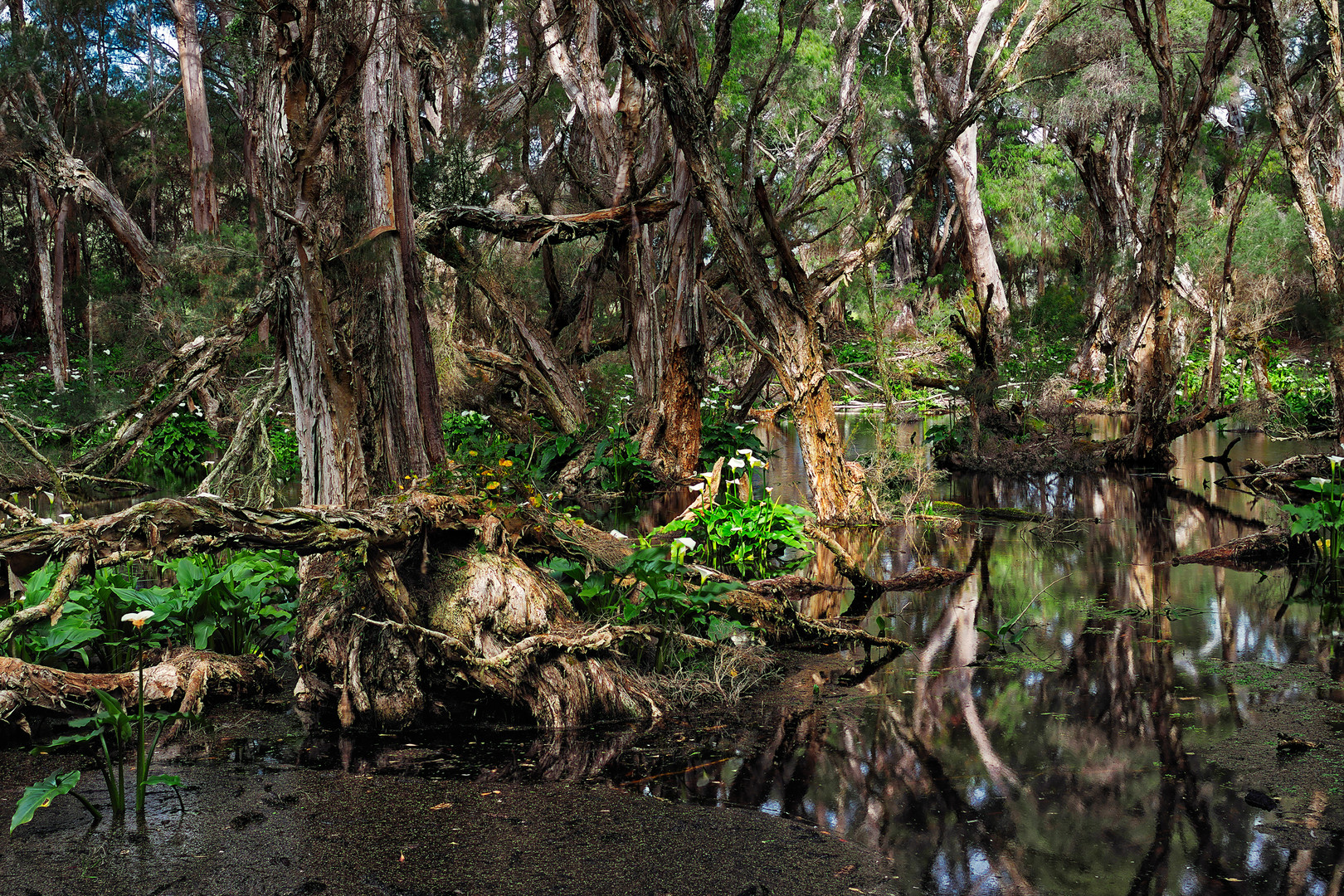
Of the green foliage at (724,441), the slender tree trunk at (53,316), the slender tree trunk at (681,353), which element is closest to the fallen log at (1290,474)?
the green foliage at (724,441)

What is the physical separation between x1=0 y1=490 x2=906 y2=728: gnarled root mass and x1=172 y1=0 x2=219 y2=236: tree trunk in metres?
18.0

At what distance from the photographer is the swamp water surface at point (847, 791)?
3.25 m

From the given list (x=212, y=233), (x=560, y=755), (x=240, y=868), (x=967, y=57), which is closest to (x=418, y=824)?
(x=240, y=868)

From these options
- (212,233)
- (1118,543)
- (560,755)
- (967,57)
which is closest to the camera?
(560,755)

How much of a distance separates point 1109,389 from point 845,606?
14944 millimetres

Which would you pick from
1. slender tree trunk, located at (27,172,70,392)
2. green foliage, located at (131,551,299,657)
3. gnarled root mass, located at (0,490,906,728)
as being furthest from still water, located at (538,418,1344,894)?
slender tree trunk, located at (27,172,70,392)

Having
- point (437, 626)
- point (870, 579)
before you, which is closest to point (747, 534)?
point (870, 579)

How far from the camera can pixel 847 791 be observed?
4.00m

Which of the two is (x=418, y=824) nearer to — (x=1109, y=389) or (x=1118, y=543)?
(x=1118, y=543)

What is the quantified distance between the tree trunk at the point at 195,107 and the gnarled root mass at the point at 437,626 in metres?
18.0

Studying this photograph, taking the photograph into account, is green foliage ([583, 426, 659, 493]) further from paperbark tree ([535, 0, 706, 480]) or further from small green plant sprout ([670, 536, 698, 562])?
small green plant sprout ([670, 536, 698, 562])

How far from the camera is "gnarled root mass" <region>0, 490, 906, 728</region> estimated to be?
483 centimetres

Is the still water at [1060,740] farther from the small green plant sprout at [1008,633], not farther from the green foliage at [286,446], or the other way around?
the green foliage at [286,446]

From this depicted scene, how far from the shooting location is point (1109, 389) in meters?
20.1
